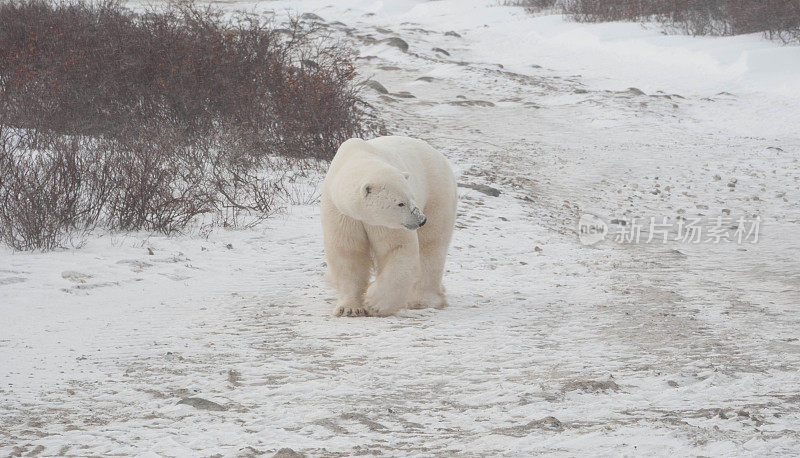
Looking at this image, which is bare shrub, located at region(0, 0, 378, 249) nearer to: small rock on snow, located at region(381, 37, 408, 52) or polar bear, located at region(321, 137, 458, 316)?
polar bear, located at region(321, 137, 458, 316)

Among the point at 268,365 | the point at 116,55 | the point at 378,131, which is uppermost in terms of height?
the point at 116,55

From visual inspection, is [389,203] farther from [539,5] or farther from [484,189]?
[539,5]

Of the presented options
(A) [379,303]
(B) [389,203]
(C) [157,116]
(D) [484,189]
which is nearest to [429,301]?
(A) [379,303]

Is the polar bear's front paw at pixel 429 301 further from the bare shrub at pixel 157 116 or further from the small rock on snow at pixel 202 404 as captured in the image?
the bare shrub at pixel 157 116

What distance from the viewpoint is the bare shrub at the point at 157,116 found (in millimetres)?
6492

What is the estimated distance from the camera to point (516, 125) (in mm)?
13500

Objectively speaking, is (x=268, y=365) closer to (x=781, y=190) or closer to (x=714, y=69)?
(x=781, y=190)

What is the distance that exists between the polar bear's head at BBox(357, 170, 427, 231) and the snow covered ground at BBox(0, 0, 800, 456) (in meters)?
0.61

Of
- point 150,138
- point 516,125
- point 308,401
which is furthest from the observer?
point 516,125

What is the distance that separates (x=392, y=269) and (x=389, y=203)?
545mm

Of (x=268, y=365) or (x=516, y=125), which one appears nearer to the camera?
(x=268, y=365)

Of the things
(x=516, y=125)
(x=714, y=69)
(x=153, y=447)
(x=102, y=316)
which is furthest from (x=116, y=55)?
(x=714, y=69)

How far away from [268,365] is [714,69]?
15.3 meters

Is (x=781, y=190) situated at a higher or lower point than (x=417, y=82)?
lower
